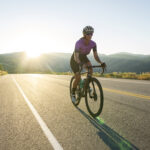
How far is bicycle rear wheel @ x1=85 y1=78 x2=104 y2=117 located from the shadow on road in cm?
64

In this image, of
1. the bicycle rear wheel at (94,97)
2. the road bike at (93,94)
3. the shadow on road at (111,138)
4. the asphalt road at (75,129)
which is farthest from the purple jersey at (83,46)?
the shadow on road at (111,138)

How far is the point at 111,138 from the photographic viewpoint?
3531 millimetres

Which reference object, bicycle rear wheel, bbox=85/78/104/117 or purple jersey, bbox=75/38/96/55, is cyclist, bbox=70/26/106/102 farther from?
bicycle rear wheel, bbox=85/78/104/117

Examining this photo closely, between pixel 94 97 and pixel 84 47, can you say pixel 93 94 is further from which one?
pixel 84 47

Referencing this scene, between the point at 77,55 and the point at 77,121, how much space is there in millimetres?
1963

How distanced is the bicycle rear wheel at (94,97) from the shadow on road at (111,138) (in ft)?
2.09

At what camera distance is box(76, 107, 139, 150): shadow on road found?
3.12 metres

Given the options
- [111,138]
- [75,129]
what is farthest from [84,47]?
[111,138]


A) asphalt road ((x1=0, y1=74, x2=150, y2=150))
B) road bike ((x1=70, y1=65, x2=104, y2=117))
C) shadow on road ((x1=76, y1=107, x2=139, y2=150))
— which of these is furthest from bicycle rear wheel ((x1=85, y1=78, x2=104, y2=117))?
shadow on road ((x1=76, y1=107, x2=139, y2=150))

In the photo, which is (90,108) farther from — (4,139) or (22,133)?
(4,139)

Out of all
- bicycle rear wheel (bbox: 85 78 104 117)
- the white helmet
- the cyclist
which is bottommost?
bicycle rear wheel (bbox: 85 78 104 117)

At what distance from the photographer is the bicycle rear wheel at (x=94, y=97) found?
5.11 metres

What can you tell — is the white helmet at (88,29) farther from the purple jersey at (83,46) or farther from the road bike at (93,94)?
the road bike at (93,94)

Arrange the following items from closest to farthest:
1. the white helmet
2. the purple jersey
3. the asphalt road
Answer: the asphalt road, the white helmet, the purple jersey
